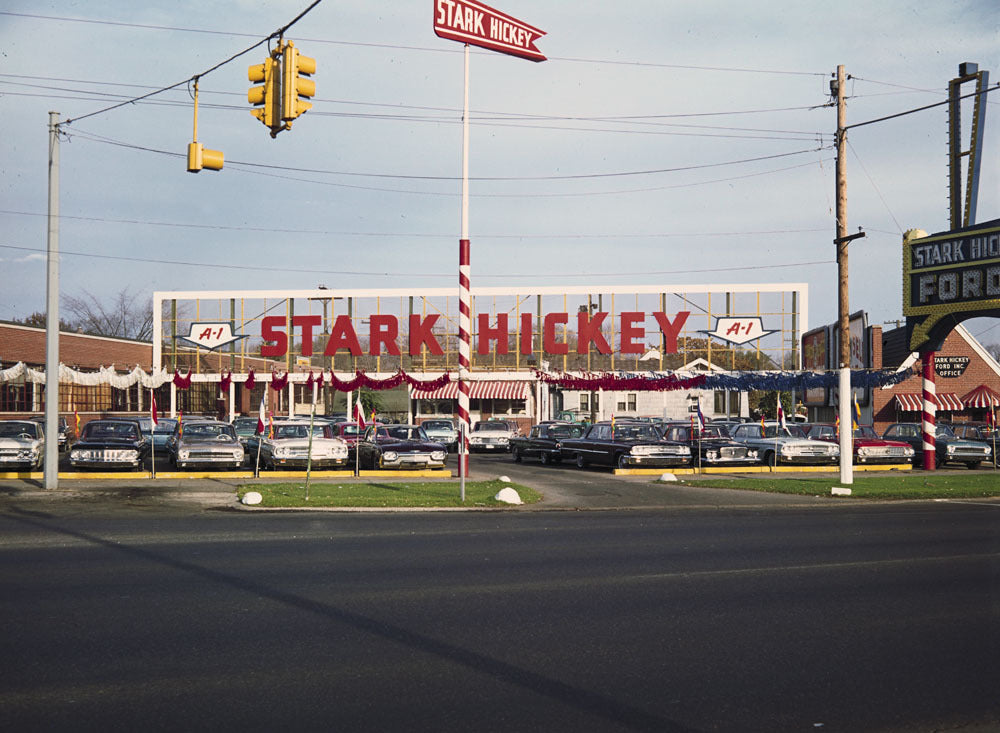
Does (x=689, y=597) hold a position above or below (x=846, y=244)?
below

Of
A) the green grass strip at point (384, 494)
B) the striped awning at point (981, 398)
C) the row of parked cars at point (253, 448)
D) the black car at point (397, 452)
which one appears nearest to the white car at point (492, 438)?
the row of parked cars at point (253, 448)

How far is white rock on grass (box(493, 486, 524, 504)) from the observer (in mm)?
19297

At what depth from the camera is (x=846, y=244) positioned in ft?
76.2

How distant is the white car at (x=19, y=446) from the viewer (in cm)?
2458

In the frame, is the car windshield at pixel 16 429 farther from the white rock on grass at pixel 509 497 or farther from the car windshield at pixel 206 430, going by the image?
the white rock on grass at pixel 509 497

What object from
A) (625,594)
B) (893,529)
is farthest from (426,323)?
(625,594)

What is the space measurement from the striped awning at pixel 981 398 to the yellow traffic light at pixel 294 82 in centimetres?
4049

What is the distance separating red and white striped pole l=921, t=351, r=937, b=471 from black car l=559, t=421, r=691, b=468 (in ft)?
23.6

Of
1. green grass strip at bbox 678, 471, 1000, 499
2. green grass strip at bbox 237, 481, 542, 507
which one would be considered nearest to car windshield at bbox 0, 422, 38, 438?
green grass strip at bbox 237, 481, 542, 507

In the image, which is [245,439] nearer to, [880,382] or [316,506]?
[316,506]

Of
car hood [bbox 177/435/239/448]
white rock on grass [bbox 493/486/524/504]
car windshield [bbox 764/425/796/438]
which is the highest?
car windshield [bbox 764/425/796/438]

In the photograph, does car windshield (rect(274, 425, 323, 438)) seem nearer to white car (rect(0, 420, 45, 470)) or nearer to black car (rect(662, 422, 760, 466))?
white car (rect(0, 420, 45, 470))

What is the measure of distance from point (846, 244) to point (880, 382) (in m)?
11.5

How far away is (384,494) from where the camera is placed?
2036cm
